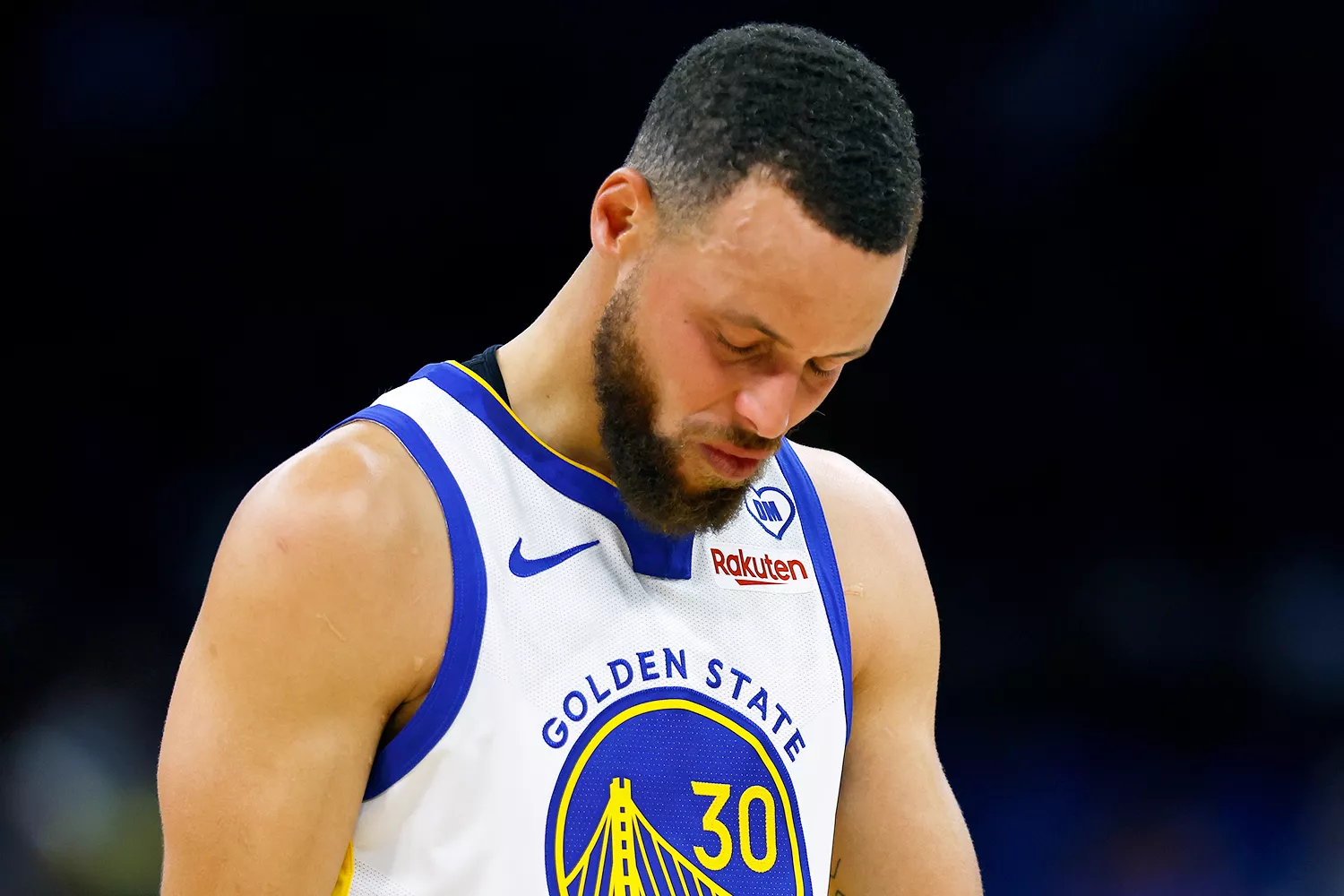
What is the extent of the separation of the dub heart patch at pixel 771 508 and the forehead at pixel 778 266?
44cm

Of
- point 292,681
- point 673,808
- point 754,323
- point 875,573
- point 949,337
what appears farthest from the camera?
point 949,337

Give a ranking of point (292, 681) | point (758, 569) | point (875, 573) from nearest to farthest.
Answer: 1. point (292, 681)
2. point (758, 569)
3. point (875, 573)

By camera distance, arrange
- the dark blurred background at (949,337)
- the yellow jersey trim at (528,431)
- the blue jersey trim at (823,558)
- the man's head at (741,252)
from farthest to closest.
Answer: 1. the dark blurred background at (949,337)
2. the blue jersey trim at (823,558)
3. the yellow jersey trim at (528,431)
4. the man's head at (741,252)

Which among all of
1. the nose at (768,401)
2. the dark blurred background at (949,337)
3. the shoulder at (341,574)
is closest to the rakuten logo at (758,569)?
the nose at (768,401)

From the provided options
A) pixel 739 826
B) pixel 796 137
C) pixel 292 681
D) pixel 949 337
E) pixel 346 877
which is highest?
pixel 949 337

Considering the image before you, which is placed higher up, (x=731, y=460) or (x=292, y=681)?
(x=731, y=460)

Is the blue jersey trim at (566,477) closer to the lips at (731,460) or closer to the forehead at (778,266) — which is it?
the lips at (731,460)

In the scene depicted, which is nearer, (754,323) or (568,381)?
(754,323)

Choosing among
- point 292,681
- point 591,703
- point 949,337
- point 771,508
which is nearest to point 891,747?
point 771,508

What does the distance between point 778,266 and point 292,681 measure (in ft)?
2.45

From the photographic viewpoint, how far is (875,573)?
2162 mm

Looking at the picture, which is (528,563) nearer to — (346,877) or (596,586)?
(596,586)

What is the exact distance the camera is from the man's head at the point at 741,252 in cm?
169

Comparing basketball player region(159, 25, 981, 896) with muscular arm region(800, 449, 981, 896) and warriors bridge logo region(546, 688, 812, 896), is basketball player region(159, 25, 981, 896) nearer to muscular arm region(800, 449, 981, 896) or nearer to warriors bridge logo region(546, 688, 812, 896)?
warriors bridge logo region(546, 688, 812, 896)
